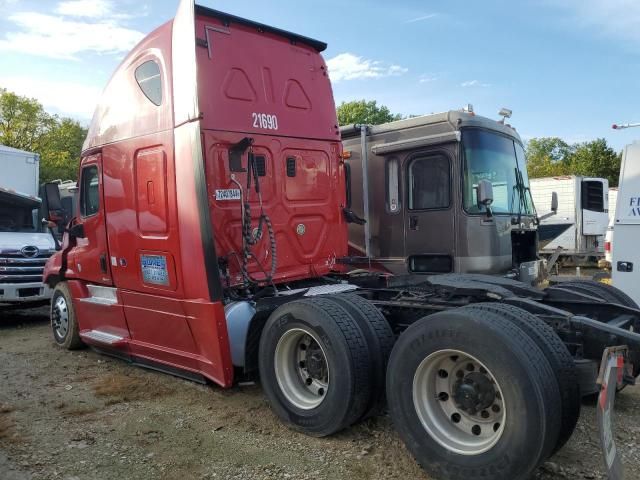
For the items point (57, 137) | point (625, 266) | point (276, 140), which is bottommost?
point (625, 266)

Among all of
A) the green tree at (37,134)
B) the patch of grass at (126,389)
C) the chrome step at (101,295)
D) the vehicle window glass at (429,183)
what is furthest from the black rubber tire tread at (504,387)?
the green tree at (37,134)

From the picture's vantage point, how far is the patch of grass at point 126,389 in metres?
5.15

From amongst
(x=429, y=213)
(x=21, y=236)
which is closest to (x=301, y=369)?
(x=429, y=213)

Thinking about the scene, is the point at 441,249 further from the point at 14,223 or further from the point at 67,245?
the point at 14,223

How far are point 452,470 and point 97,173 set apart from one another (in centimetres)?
483

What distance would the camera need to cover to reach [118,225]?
5.77 metres

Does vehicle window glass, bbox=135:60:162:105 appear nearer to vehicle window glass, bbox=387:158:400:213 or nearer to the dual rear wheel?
the dual rear wheel

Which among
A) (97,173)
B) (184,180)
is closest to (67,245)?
(97,173)

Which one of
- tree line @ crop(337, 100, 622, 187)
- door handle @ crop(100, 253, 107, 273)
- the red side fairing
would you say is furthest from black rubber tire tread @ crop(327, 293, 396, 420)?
tree line @ crop(337, 100, 622, 187)

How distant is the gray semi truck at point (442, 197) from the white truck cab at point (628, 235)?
1.28 metres

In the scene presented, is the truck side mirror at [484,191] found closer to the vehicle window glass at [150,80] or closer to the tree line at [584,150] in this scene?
the vehicle window glass at [150,80]

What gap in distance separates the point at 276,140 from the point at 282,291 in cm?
156

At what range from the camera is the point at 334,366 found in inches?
153

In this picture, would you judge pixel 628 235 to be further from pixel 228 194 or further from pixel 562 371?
pixel 228 194
